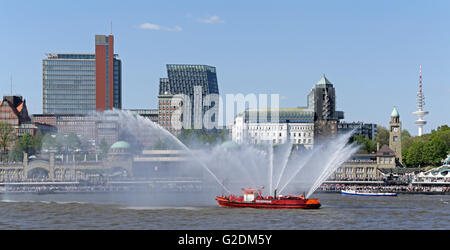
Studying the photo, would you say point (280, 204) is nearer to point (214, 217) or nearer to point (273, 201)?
point (273, 201)

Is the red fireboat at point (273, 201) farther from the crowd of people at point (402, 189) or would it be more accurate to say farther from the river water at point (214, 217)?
the crowd of people at point (402, 189)

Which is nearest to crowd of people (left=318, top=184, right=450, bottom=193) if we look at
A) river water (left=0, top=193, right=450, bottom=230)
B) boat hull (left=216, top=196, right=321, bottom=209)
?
river water (left=0, top=193, right=450, bottom=230)

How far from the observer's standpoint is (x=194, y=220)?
76.7 m

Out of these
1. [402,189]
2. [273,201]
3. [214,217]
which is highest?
[273,201]

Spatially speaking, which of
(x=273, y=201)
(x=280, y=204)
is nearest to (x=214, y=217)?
(x=273, y=201)

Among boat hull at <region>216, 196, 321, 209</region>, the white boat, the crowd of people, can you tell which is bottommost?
the crowd of people

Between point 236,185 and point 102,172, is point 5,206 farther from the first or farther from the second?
point 102,172

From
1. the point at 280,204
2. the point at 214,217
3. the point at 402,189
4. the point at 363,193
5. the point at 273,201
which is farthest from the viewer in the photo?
the point at 402,189

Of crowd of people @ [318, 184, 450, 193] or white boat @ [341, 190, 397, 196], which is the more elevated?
white boat @ [341, 190, 397, 196]

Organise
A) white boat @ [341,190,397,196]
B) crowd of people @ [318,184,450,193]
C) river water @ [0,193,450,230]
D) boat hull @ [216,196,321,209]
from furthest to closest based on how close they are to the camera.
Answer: crowd of people @ [318,184,450,193], white boat @ [341,190,397,196], boat hull @ [216,196,321,209], river water @ [0,193,450,230]

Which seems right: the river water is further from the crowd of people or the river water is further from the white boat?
the crowd of people

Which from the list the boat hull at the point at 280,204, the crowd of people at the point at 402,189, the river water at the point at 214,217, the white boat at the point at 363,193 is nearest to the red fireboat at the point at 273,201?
the boat hull at the point at 280,204
